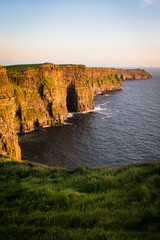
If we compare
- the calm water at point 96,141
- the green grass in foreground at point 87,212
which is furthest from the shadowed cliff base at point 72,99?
the green grass in foreground at point 87,212

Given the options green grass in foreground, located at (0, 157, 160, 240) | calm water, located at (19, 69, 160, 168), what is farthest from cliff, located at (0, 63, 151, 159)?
green grass in foreground, located at (0, 157, 160, 240)

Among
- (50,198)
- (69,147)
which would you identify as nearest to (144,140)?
(69,147)

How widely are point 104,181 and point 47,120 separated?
A: 63.4 metres

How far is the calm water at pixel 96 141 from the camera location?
45.3 meters

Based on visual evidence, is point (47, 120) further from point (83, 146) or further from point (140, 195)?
point (140, 195)

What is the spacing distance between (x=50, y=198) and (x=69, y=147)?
143 ft

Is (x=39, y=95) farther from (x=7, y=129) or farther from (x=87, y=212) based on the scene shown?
(x=87, y=212)

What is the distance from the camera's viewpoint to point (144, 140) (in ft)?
180

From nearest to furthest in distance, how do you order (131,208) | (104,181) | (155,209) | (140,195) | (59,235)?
(59,235), (155,209), (131,208), (140,195), (104,181)

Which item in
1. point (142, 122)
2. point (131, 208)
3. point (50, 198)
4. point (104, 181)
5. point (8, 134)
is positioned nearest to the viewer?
point (131, 208)

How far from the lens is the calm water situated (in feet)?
149

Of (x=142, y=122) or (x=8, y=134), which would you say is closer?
(x=8, y=134)

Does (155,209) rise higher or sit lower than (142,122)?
higher

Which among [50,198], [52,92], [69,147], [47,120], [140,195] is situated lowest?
[69,147]
